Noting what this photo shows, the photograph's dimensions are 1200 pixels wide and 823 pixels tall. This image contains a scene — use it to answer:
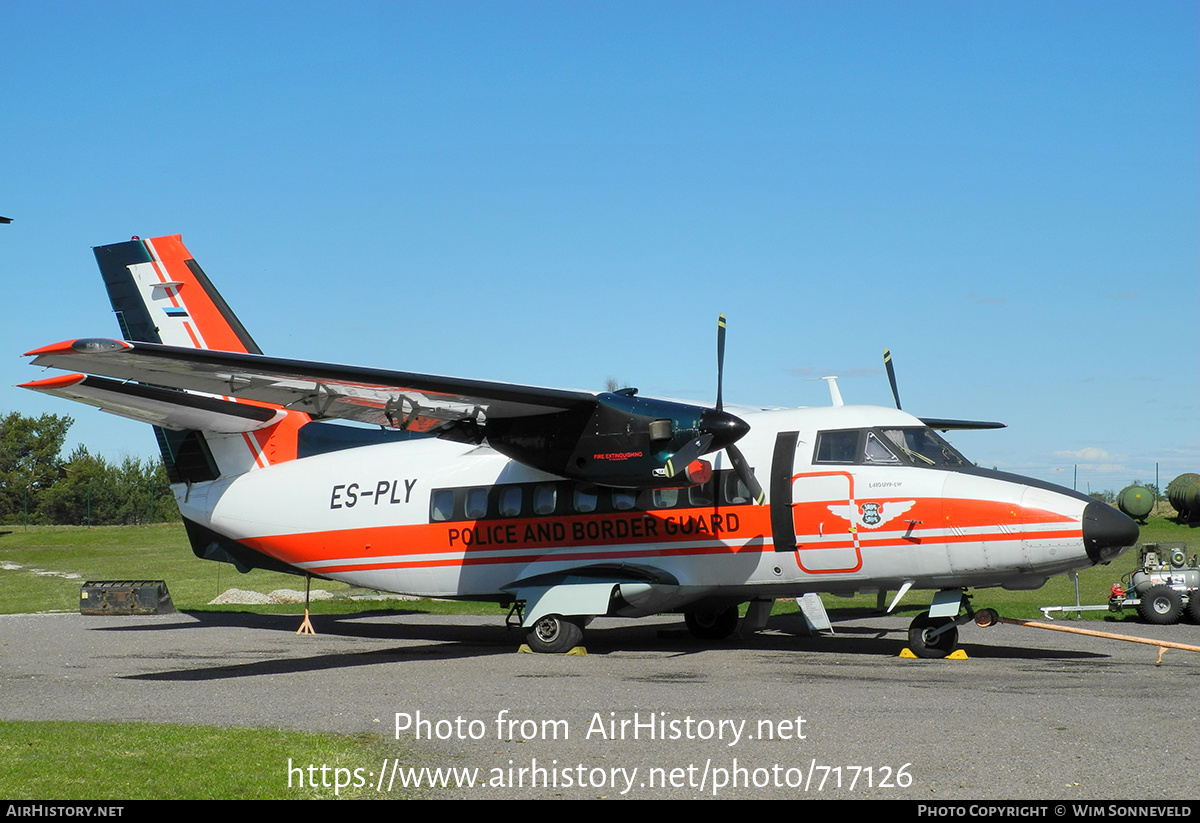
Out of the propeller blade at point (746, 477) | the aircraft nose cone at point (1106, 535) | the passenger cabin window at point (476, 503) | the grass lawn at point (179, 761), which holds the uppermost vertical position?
the propeller blade at point (746, 477)

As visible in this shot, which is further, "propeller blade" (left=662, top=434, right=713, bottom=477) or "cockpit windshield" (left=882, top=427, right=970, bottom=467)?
"cockpit windshield" (left=882, top=427, right=970, bottom=467)

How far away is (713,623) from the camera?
1822 cm

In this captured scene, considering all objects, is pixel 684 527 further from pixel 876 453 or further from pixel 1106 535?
pixel 1106 535

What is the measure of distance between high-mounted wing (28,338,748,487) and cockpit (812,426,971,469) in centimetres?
146

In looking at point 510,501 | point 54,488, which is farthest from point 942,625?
point 54,488

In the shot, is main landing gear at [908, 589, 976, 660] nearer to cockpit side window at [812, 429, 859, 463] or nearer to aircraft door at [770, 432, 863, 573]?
aircraft door at [770, 432, 863, 573]

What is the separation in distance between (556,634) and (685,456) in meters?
3.74

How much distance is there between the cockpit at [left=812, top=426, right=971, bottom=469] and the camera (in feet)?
48.4

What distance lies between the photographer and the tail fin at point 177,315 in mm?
19922

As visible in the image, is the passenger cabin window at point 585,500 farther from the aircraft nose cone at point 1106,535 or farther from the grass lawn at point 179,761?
the grass lawn at point 179,761

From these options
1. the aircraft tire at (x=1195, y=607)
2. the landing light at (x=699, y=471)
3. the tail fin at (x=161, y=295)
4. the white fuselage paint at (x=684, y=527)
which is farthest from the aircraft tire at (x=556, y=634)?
the aircraft tire at (x=1195, y=607)

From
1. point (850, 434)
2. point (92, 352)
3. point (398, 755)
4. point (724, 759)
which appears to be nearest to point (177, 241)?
point (92, 352)

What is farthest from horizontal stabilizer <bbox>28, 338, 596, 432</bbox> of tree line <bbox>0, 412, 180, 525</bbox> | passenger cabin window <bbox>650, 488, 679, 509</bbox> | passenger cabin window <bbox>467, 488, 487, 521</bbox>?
tree line <bbox>0, 412, 180, 525</bbox>

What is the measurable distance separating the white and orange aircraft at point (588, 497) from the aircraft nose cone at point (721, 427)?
31mm
